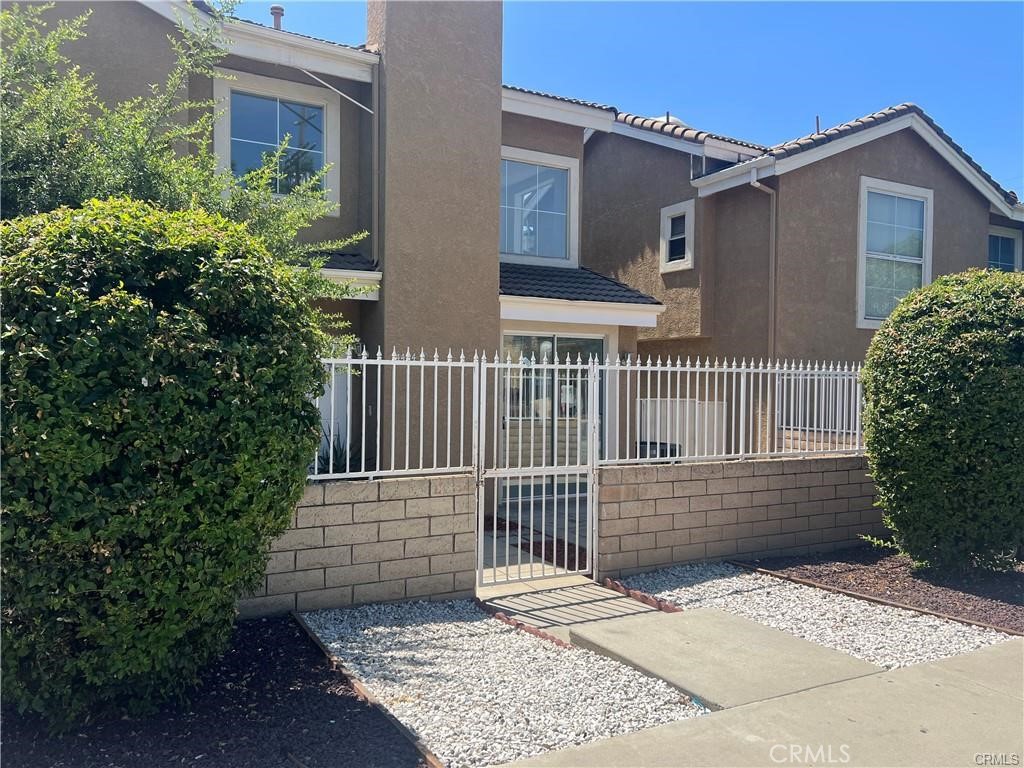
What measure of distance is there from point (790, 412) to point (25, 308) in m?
7.48

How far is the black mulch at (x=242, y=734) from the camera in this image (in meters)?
3.60

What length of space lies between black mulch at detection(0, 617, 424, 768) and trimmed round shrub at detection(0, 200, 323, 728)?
18cm

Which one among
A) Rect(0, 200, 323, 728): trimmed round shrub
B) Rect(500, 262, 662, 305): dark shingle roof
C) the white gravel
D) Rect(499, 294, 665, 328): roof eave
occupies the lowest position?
the white gravel

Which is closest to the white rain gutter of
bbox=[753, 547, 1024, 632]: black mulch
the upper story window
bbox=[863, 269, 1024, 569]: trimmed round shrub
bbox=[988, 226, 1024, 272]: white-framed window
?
the upper story window

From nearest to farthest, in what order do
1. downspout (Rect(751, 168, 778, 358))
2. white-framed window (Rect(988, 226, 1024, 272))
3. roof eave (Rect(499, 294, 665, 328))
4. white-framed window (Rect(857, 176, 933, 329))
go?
roof eave (Rect(499, 294, 665, 328))
downspout (Rect(751, 168, 778, 358))
white-framed window (Rect(857, 176, 933, 329))
white-framed window (Rect(988, 226, 1024, 272))

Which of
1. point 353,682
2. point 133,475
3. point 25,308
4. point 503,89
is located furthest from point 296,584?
point 503,89

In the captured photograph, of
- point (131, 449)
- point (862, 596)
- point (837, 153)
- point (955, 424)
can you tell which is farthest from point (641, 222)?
point (131, 449)

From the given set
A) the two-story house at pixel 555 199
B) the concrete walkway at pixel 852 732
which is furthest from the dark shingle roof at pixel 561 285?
the concrete walkway at pixel 852 732

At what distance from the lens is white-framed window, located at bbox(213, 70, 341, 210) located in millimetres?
9180

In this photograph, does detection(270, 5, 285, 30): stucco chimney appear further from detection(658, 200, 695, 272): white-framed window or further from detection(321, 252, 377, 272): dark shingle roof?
detection(658, 200, 695, 272): white-framed window

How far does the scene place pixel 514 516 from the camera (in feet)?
32.1

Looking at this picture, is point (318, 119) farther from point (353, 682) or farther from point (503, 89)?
point (353, 682)

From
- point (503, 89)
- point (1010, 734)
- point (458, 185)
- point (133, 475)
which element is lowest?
point (1010, 734)

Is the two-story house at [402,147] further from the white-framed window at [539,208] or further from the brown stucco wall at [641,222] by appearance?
the brown stucco wall at [641,222]
